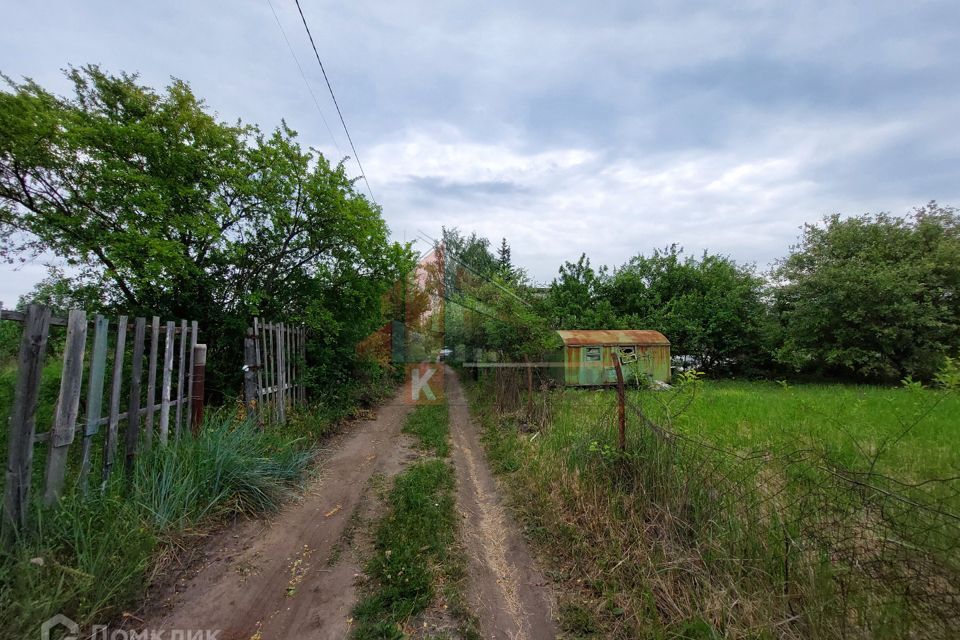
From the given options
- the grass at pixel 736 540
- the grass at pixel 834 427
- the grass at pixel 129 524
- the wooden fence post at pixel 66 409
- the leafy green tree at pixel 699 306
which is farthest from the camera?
the leafy green tree at pixel 699 306

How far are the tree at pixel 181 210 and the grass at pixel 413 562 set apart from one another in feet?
12.6

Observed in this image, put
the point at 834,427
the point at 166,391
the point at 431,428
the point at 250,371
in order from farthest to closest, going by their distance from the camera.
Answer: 1. the point at 431,428
2. the point at 250,371
3. the point at 834,427
4. the point at 166,391

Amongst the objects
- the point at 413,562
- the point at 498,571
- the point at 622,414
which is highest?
the point at 622,414

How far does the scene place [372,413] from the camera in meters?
7.76

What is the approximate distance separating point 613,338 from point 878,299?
331 inches

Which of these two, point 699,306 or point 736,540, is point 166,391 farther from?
point 699,306

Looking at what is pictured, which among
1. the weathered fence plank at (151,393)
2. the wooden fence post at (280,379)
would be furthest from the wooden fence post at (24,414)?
the wooden fence post at (280,379)

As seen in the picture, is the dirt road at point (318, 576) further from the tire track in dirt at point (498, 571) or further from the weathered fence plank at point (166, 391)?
the weathered fence plank at point (166, 391)

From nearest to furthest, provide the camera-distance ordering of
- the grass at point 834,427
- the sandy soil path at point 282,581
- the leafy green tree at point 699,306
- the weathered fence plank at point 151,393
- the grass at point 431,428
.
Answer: the sandy soil path at point 282,581
the weathered fence plank at point 151,393
the grass at point 834,427
the grass at point 431,428
the leafy green tree at point 699,306

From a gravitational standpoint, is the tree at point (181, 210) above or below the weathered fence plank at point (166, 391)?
above

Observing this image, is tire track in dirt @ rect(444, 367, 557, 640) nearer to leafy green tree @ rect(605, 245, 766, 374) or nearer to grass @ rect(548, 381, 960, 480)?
grass @ rect(548, 381, 960, 480)

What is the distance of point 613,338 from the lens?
39.7 ft

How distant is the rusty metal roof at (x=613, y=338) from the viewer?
11.7m

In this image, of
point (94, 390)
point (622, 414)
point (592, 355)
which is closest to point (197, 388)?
point (94, 390)
